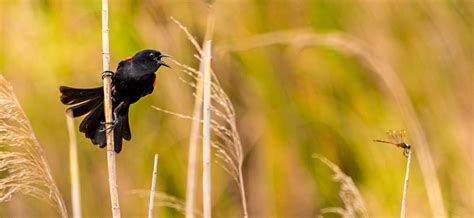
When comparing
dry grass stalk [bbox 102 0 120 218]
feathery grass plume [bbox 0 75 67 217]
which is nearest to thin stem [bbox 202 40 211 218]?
dry grass stalk [bbox 102 0 120 218]

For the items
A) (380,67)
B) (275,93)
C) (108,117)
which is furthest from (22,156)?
(275,93)

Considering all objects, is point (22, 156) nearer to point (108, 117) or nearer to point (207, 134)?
point (108, 117)

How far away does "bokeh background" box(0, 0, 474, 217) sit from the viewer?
339 centimetres

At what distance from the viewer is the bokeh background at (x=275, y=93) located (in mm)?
3395

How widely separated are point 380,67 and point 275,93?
2.91ft

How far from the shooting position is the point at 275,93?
3.47 m

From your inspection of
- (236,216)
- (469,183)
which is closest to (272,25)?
(236,216)

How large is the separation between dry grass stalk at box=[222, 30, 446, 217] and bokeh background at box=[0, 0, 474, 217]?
11cm

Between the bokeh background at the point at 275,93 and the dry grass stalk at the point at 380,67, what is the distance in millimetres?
107

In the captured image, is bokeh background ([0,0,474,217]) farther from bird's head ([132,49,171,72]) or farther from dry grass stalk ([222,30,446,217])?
bird's head ([132,49,171,72])

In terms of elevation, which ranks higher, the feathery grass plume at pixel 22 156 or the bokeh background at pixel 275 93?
the bokeh background at pixel 275 93

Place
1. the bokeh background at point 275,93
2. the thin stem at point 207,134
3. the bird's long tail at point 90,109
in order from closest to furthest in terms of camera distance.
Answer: the thin stem at point 207,134 < the bird's long tail at point 90,109 < the bokeh background at point 275,93

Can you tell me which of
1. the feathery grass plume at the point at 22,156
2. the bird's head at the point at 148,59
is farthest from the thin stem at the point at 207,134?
the bird's head at the point at 148,59

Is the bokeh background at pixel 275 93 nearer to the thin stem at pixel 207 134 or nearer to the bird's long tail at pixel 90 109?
the bird's long tail at pixel 90 109
